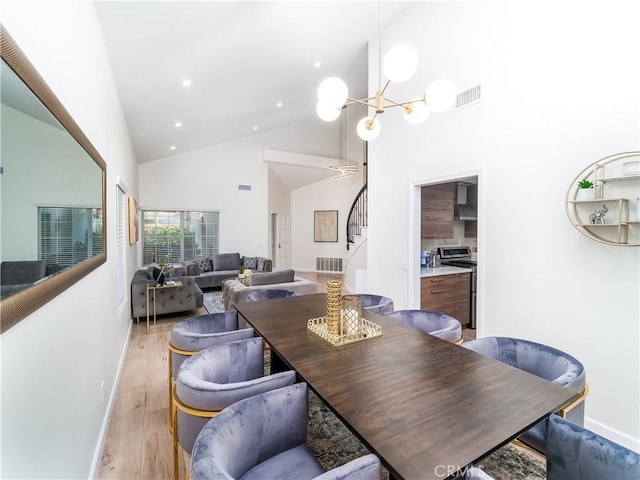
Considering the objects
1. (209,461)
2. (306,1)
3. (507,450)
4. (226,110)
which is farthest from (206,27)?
(507,450)

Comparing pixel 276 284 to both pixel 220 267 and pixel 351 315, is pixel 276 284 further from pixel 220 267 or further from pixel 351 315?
pixel 220 267

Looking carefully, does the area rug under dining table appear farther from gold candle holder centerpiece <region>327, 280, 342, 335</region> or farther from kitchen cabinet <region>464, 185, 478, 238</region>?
kitchen cabinet <region>464, 185, 478, 238</region>

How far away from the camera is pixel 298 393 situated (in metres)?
1.30

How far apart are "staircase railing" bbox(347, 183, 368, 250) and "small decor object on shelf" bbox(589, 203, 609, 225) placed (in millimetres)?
4675

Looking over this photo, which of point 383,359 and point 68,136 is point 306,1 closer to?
point 68,136

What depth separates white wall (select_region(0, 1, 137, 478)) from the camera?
949 millimetres

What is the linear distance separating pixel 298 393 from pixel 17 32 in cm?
162

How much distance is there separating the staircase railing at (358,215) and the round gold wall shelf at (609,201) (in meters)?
4.59

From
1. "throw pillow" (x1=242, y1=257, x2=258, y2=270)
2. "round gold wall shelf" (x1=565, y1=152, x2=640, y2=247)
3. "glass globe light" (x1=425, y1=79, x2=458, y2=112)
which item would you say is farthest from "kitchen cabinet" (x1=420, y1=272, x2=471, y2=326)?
"throw pillow" (x1=242, y1=257, x2=258, y2=270)

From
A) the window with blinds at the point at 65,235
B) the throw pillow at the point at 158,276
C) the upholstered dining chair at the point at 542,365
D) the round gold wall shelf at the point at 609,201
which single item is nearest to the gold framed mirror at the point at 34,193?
the window with blinds at the point at 65,235

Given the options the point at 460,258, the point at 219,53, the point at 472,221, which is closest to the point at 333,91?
the point at 219,53

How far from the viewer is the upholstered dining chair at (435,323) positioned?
2.10 m

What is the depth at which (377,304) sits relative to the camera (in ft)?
9.91

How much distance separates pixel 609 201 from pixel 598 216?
124 mm
